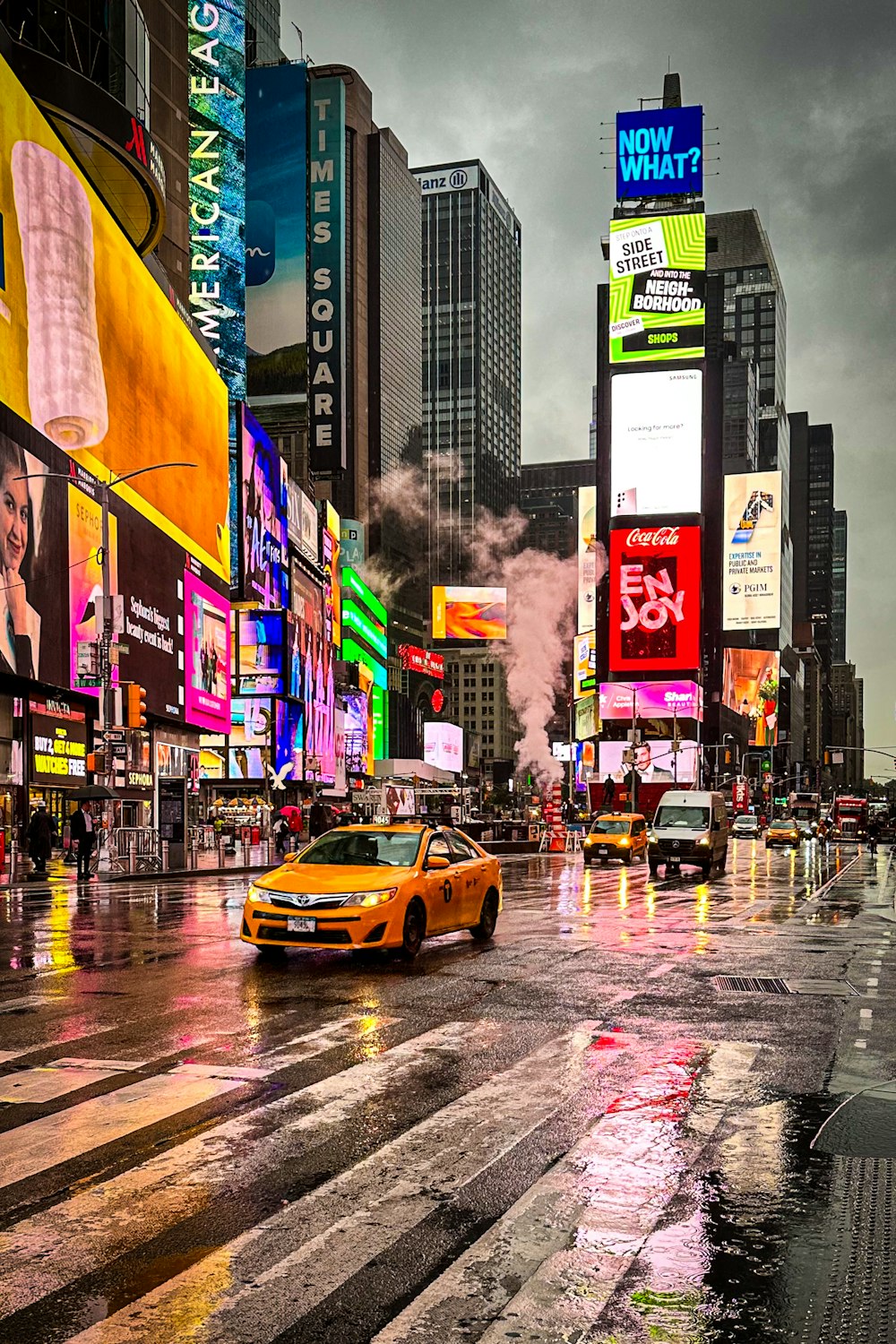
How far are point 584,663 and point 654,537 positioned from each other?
49.0 meters

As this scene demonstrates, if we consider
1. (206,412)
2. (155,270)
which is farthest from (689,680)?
(155,270)

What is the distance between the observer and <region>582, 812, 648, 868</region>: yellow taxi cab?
46.2 metres

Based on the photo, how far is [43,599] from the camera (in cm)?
3997

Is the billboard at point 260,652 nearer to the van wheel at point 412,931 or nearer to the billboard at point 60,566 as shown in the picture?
the billboard at point 60,566

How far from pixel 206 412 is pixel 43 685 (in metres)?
25.0

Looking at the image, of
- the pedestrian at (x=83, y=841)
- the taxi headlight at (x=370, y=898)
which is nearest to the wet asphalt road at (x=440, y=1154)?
the taxi headlight at (x=370, y=898)

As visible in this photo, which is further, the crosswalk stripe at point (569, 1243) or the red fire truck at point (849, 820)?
the red fire truck at point (849, 820)

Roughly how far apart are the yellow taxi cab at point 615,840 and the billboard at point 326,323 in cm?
5724

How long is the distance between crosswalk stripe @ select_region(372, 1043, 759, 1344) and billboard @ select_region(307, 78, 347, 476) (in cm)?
9509

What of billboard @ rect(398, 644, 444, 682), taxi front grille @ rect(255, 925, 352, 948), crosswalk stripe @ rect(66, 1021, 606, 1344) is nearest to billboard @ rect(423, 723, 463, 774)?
billboard @ rect(398, 644, 444, 682)

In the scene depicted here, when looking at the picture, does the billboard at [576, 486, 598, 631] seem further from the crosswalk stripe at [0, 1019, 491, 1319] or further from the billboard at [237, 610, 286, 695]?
the crosswalk stripe at [0, 1019, 491, 1319]

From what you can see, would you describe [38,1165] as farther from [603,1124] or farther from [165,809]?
[165,809]

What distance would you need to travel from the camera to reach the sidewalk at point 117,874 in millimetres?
30188

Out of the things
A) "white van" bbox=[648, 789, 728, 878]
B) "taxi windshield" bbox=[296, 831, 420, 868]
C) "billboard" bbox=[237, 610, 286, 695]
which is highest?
"billboard" bbox=[237, 610, 286, 695]
